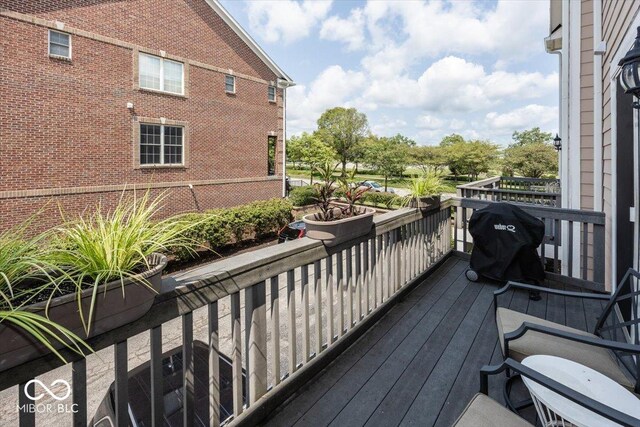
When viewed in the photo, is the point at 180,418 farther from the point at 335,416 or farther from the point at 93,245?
the point at 93,245

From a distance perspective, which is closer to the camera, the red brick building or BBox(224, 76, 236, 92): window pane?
the red brick building

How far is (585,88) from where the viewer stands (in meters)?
4.48

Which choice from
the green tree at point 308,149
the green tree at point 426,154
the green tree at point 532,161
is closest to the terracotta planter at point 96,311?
the green tree at point 532,161

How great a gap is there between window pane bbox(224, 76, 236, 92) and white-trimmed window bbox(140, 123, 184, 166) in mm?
2780

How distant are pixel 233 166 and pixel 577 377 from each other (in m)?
13.3

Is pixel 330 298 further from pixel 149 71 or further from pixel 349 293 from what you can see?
pixel 149 71

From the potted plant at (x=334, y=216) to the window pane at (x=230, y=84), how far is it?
1229 centimetres

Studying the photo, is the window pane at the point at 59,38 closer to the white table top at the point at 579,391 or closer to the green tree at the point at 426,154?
the white table top at the point at 579,391

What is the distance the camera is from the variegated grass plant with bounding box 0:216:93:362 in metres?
0.85

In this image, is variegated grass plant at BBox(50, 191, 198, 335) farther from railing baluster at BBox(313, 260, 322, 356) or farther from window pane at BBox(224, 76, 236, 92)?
window pane at BBox(224, 76, 236, 92)

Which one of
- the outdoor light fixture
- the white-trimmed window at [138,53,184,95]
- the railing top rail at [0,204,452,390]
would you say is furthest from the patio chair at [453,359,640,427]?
the white-trimmed window at [138,53,184,95]

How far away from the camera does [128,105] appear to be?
1035 centimetres

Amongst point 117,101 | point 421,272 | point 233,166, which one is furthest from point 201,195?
point 421,272

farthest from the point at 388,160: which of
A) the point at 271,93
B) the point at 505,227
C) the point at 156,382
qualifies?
the point at 156,382
